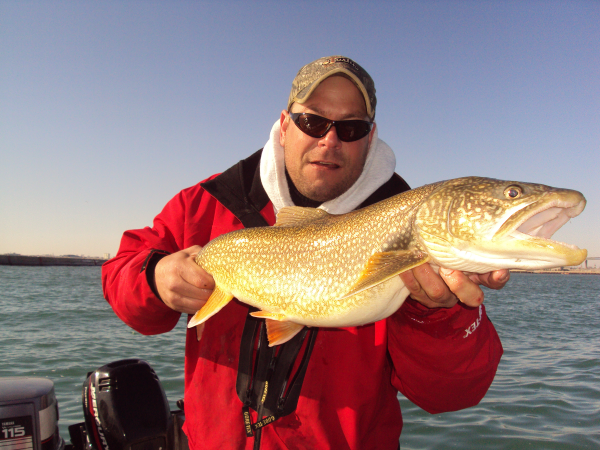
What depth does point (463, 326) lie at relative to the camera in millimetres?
2527

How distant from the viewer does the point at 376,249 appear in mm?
2377

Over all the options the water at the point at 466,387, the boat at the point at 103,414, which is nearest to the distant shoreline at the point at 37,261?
the water at the point at 466,387

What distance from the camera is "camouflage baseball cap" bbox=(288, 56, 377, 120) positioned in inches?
126

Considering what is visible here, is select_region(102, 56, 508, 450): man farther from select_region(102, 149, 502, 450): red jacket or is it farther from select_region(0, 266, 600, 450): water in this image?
select_region(0, 266, 600, 450): water

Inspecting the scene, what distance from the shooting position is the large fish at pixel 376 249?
212 cm

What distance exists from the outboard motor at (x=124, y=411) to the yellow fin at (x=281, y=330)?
5.74 ft

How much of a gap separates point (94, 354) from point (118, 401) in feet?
23.8

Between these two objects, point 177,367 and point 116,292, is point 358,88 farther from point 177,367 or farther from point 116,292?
point 177,367

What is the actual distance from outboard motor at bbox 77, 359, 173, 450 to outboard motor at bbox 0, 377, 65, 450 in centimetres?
33

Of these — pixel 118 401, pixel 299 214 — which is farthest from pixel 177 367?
pixel 299 214

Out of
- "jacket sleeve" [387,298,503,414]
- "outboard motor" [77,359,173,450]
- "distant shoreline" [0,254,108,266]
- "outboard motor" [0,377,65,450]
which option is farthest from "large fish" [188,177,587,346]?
"distant shoreline" [0,254,108,266]

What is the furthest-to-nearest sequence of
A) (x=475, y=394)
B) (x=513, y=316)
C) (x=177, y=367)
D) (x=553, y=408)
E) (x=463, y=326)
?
(x=513, y=316) → (x=177, y=367) → (x=553, y=408) → (x=475, y=394) → (x=463, y=326)

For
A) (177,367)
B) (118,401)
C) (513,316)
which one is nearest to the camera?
(118,401)

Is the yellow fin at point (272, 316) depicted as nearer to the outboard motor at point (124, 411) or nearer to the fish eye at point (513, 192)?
the fish eye at point (513, 192)
